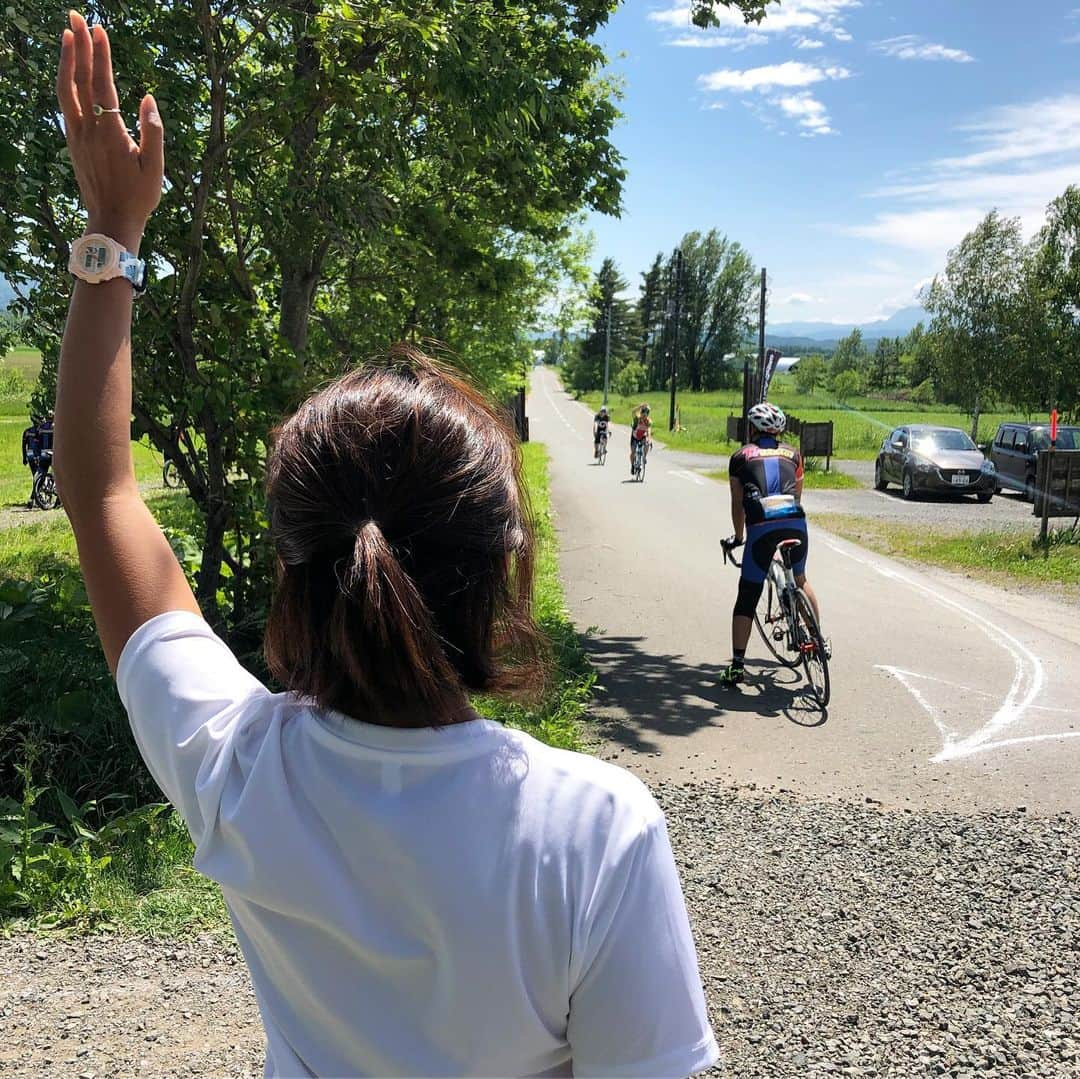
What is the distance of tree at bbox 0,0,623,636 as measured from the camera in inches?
217

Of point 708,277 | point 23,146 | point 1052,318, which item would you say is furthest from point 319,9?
point 708,277

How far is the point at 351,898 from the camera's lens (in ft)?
3.26

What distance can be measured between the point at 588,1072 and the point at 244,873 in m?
0.40

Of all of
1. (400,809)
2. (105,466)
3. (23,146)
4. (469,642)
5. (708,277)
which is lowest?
(400,809)

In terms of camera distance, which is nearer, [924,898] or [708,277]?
[924,898]

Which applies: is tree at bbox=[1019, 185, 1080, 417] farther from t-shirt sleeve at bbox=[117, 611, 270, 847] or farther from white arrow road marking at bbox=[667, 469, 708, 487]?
t-shirt sleeve at bbox=[117, 611, 270, 847]

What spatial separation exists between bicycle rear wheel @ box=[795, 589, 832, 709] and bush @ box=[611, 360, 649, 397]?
356 ft

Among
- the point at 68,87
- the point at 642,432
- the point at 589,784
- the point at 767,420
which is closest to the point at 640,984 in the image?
the point at 589,784

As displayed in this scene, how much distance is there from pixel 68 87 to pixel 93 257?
0.25 metres

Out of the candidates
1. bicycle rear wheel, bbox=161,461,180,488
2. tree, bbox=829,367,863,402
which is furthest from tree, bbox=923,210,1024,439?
tree, bbox=829,367,863,402

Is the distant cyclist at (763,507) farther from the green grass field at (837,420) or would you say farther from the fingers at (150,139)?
the green grass field at (837,420)

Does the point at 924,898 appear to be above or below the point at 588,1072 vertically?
below

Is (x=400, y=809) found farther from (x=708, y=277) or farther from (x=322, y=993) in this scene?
(x=708, y=277)

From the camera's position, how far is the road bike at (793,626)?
22.3ft
